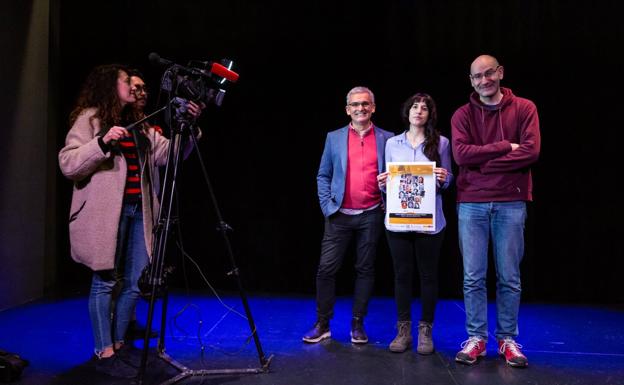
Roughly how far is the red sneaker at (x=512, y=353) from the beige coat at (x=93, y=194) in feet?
6.50

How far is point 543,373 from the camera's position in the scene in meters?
2.64

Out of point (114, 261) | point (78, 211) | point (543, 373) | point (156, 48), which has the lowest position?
point (543, 373)

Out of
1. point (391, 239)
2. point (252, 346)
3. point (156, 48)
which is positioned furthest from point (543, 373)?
point (156, 48)

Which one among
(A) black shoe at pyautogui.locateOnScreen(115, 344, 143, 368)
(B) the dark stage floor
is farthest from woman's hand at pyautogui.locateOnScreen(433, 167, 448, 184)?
(A) black shoe at pyautogui.locateOnScreen(115, 344, 143, 368)

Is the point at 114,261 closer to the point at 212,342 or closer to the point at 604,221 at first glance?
the point at 212,342

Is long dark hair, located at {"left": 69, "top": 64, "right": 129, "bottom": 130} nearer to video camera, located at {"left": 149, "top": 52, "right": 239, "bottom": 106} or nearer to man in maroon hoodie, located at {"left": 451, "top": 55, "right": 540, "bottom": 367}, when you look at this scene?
video camera, located at {"left": 149, "top": 52, "right": 239, "bottom": 106}

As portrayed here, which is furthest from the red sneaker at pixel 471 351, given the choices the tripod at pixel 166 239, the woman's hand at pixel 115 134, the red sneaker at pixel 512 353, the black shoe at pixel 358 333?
the woman's hand at pixel 115 134

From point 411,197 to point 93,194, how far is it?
5.57 feet

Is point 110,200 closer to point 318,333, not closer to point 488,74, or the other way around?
point 318,333

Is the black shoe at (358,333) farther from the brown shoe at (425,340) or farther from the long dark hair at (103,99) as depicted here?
the long dark hair at (103,99)

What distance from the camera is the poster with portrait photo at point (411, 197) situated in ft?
9.45

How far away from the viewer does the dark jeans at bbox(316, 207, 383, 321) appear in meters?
3.20

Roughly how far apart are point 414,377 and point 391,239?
0.78 metres

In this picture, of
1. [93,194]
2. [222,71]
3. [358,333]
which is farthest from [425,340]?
[93,194]
